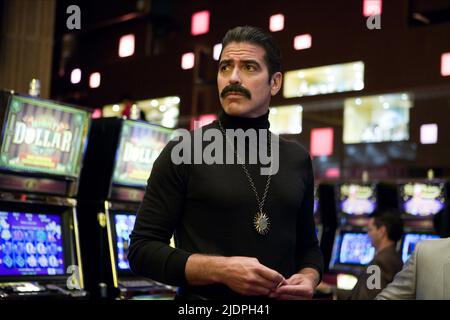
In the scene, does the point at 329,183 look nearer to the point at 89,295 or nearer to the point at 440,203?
the point at 440,203

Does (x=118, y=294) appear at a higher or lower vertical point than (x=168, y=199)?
lower

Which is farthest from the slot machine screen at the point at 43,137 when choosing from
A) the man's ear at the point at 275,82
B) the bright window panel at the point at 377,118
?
the bright window panel at the point at 377,118

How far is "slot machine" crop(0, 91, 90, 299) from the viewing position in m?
4.01

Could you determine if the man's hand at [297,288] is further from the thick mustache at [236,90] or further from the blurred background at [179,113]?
the blurred background at [179,113]

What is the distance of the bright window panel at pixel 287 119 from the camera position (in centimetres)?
988

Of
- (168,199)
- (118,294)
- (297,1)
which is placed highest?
(297,1)

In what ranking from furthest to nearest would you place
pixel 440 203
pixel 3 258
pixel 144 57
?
1. pixel 144 57
2. pixel 440 203
3. pixel 3 258

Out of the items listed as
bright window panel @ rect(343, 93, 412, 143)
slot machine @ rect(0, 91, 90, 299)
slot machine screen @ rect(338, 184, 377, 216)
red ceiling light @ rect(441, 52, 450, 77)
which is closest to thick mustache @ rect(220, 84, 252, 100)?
slot machine @ rect(0, 91, 90, 299)

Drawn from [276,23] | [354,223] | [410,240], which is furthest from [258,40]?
[276,23]

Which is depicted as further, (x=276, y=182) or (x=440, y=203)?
(x=440, y=203)

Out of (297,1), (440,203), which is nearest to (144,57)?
(297,1)

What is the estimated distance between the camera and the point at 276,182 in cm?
195

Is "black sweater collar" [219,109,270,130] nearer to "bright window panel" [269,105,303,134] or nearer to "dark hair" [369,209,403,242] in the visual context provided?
"dark hair" [369,209,403,242]

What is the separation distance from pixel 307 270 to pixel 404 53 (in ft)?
23.0
